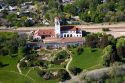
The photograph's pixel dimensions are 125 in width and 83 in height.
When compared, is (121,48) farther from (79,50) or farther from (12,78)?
(12,78)

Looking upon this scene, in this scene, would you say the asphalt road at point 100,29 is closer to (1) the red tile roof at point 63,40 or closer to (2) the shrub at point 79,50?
(1) the red tile roof at point 63,40

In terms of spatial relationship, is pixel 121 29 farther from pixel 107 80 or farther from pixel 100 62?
pixel 107 80

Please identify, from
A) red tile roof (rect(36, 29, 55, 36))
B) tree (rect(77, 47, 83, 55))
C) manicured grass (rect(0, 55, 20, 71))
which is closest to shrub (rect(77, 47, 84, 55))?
tree (rect(77, 47, 83, 55))

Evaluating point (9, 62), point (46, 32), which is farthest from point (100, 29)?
point (9, 62)

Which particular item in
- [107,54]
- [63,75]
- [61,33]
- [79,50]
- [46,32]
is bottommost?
[63,75]

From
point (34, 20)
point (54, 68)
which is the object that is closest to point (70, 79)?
point (54, 68)

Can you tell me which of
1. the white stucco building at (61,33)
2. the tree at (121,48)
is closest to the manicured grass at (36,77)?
the tree at (121,48)
